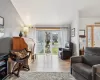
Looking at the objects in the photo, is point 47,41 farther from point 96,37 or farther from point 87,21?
point 96,37

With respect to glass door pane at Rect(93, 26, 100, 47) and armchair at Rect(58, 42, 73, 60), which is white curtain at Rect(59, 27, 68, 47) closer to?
armchair at Rect(58, 42, 73, 60)

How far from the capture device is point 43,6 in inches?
216

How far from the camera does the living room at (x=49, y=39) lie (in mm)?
3551

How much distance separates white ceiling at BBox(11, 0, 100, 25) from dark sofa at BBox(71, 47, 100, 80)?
2.50 m

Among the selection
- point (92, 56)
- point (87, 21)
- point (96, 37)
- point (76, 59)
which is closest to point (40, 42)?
point (87, 21)

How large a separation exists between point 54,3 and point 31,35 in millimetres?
3344

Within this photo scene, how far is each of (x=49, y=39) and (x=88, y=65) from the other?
17.1ft

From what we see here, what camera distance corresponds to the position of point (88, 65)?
3.35 meters

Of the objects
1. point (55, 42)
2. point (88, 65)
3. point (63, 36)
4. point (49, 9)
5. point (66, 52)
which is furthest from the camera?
point (55, 42)

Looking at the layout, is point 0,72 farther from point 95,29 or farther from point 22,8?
point 95,29

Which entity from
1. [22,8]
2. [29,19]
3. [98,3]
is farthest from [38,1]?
[98,3]

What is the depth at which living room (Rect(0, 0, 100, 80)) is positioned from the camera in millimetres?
3551

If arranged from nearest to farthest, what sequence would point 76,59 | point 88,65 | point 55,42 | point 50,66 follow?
point 88,65 < point 76,59 < point 50,66 < point 55,42

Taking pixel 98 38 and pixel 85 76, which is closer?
pixel 85 76
